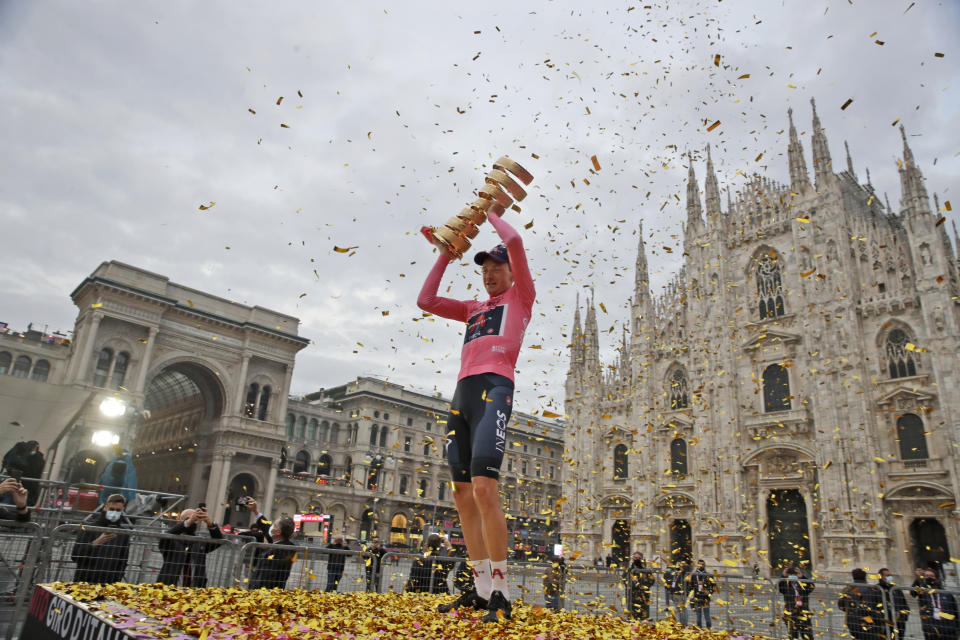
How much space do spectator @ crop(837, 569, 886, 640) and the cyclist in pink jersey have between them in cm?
555

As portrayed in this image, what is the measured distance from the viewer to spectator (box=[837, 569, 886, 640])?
691cm

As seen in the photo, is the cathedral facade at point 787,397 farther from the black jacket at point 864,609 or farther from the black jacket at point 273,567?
the black jacket at point 273,567

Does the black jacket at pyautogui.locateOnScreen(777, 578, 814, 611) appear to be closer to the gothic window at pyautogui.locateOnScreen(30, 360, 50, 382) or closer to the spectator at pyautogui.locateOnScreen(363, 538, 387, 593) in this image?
the spectator at pyautogui.locateOnScreen(363, 538, 387, 593)

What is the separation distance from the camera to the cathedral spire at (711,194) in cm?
3259

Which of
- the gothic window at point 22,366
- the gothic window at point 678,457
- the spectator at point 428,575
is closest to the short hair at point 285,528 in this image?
the spectator at point 428,575

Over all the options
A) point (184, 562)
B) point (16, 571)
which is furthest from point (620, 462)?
point (16, 571)

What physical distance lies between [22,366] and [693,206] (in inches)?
1729

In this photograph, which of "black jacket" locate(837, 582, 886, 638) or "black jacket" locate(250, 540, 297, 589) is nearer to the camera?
"black jacket" locate(250, 540, 297, 589)

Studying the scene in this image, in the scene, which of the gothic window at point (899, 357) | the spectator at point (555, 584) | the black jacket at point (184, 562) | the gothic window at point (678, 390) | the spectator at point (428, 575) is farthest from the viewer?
the gothic window at point (678, 390)

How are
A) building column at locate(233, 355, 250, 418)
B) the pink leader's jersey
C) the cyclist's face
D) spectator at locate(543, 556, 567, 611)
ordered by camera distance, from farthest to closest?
building column at locate(233, 355, 250, 418)
spectator at locate(543, 556, 567, 611)
the cyclist's face
the pink leader's jersey

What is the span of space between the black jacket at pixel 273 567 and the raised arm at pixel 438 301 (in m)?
2.98

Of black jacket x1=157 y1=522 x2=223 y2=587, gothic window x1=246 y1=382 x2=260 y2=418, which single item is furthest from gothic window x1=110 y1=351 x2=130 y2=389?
black jacket x1=157 y1=522 x2=223 y2=587

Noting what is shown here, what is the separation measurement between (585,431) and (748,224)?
50.0 ft

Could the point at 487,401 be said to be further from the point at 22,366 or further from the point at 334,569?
the point at 22,366
